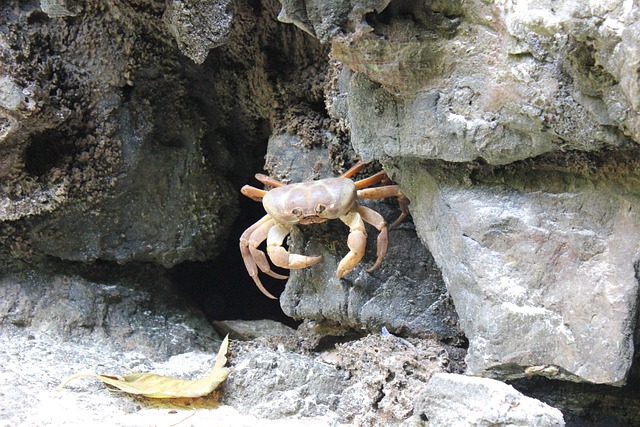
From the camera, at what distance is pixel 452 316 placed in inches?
116

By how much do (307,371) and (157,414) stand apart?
0.68 m

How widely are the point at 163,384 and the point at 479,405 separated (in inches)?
58.3

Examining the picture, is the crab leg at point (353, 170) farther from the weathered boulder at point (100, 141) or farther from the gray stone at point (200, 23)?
the weathered boulder at point (100, 141)

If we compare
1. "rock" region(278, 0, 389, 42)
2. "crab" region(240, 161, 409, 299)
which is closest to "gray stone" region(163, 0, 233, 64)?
"rock" region(278, 0, 389, 42)

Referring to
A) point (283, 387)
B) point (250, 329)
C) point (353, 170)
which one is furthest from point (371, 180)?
point (250, 329)

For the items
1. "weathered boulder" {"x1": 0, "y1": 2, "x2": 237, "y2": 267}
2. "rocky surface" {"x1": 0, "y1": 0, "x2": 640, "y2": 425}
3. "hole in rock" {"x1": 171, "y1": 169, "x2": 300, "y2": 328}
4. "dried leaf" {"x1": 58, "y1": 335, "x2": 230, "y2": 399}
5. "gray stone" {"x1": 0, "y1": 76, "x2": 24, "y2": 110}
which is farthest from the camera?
"hole in rock" {"x1": 171, "y1": 169, "x2": 300, "y2": 328}

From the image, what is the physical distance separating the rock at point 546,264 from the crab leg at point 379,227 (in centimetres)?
54

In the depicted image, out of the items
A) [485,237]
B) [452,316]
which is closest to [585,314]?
[485,237]

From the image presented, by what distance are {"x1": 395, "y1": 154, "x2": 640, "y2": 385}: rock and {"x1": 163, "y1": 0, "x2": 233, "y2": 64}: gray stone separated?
1.10m

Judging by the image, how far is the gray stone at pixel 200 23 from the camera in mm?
2529

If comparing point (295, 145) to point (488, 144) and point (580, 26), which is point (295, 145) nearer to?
point (488, 144)

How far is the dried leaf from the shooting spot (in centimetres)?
272

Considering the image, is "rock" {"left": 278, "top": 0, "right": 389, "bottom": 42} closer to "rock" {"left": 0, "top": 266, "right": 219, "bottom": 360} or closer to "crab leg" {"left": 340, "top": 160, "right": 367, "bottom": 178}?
"crab leg" {"left": 340, "top": 160, "right": 367, "bottom": 178}

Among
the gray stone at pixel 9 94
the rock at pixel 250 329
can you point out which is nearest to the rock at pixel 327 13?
the gray stone at pixel 9 94
